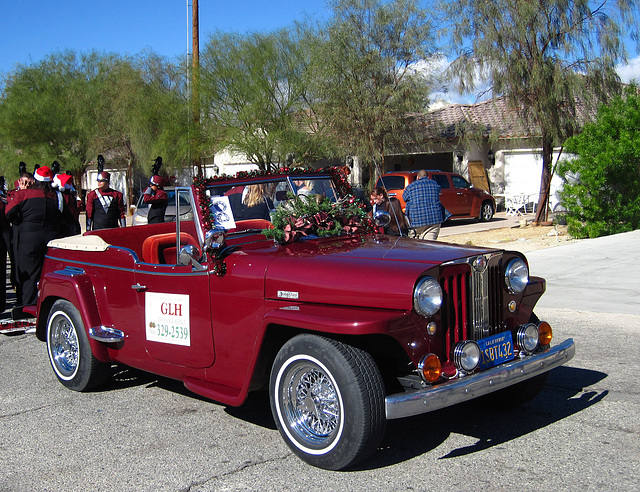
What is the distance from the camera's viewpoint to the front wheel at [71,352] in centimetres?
527

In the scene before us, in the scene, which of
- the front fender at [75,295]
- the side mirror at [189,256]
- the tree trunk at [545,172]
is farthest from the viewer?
the tree trunk at [545,172]

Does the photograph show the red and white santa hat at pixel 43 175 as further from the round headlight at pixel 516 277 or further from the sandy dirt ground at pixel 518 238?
the sandy dirt ground at pixel 518 238

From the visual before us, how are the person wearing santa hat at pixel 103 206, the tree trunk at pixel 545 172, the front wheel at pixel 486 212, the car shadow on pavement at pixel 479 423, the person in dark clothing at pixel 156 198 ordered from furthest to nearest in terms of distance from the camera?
the front wheel at pixel 486 212 → the tree trunk at pixel 545 172 → the person in dark clothing at pixel 156 198 → the person wearing santa hat at pixel 103 206 → the car shadow on pavement at pixel 479 423

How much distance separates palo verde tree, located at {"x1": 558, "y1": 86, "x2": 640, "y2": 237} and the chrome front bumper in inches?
424

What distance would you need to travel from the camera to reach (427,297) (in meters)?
3.61

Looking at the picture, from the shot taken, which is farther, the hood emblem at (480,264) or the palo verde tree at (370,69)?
the palo verde tree at (370,69)

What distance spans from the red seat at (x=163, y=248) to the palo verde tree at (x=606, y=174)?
416 inches

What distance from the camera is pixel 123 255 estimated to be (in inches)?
197

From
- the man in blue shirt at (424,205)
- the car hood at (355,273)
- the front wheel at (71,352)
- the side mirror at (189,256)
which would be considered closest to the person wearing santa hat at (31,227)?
the front wheel at (71,352)

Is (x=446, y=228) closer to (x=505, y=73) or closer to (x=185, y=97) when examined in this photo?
(x=505, y=73)

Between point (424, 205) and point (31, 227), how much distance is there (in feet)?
19.7

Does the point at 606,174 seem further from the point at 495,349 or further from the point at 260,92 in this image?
the point at 260,92

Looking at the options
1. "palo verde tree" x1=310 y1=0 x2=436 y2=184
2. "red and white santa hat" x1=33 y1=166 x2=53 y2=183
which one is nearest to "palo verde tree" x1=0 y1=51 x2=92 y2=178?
"palo verde tree" x1=310 y1=0 x2=436 y2=184

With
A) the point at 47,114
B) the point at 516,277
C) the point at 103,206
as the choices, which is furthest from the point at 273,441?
the point at 47,114
